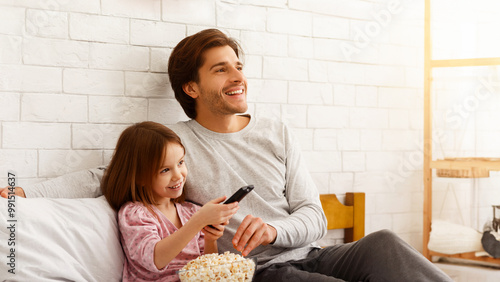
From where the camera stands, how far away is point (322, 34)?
225 centimetres

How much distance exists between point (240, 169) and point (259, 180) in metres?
0.07

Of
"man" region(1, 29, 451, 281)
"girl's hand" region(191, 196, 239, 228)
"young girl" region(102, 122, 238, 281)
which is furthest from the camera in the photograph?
"man" region(1, 29, 451, 281)

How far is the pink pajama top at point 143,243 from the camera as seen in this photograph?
1.46 meters

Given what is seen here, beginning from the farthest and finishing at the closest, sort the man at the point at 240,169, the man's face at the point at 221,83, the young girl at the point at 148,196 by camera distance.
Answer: the man's face at the point at 221,83 → the man at the point at 240,169 → the young girl at the point at 148,196

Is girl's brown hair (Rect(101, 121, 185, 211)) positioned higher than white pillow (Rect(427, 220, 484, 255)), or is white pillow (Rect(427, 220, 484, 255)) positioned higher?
girl's brown hair (Rect(101, 121, 185, 211))

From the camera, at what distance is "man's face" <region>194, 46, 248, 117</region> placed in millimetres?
1812

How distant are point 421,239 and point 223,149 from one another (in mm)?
1187

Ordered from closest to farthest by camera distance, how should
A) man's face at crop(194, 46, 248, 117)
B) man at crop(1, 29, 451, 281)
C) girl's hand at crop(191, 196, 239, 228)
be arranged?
girl's hand at crop(191, 196, 239, 228)
man at crop(1, 29, 451, 281)
man's face at crop(194, 46, 248, 117)

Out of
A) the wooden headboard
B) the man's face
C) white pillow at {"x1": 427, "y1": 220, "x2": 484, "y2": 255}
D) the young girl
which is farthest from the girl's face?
white pillow at {"x1": 427, "y1": 220, "x2": 484, "y2": 255}

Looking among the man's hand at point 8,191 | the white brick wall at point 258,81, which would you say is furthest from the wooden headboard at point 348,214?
the man's hand at point 8,191

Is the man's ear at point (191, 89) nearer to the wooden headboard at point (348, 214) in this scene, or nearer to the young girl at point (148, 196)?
the young girl at point (148, 196)

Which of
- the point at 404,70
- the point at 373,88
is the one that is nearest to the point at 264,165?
the point at 373,88

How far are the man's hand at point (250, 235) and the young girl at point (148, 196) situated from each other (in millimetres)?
55

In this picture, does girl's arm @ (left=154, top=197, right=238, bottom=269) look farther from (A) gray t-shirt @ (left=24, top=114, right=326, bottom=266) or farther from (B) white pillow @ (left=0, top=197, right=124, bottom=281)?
(A) gray t-shirt @ (left=24, top=114, right=326, bottom=266)
